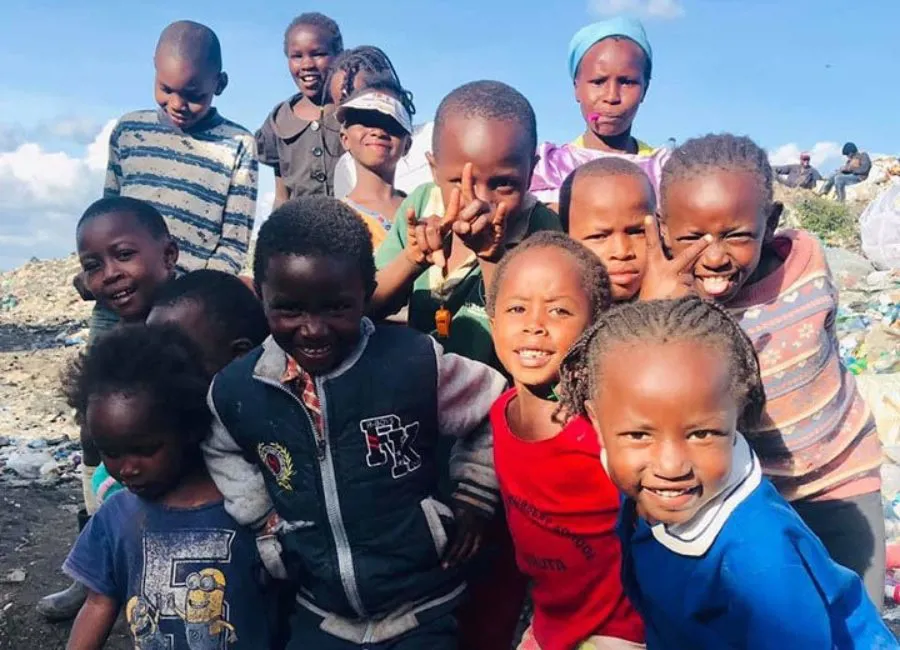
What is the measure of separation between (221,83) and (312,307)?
2.55m

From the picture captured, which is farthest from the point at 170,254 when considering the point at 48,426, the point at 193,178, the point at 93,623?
the point at 48,426

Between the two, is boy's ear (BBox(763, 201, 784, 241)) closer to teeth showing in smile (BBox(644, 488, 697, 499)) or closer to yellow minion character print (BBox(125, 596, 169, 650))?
teeth showing in smile (BBox(644, 488, 697, 499))

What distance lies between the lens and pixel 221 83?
412 centimetres

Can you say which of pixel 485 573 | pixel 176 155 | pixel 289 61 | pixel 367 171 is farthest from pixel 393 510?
pixel 289 61

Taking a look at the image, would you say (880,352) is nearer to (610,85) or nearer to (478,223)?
(610,85)

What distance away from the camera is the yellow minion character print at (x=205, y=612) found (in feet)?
7.07

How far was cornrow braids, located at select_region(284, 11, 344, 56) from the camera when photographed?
4.47 metres

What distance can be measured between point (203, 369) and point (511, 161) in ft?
3.72

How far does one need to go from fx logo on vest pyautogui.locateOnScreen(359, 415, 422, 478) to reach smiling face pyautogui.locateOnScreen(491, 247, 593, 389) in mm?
331

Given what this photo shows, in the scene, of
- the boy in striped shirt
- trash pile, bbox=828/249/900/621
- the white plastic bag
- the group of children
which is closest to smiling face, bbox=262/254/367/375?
the group of children

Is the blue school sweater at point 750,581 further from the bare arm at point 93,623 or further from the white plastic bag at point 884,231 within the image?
the white plastic bag at point 884,231

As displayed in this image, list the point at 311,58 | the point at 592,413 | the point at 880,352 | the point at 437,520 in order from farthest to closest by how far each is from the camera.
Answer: the point at 880,352, the point at 311,58, the point at 437,520, the point at 592,413

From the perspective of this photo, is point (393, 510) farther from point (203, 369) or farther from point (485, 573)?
point (203, 369)

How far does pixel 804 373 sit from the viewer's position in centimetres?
213
